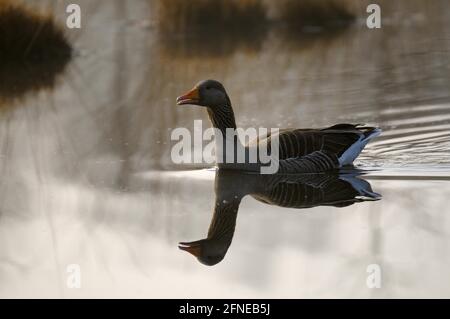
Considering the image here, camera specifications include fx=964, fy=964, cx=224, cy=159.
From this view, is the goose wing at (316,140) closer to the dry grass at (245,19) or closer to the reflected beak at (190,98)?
the reflected beak at (190,98)

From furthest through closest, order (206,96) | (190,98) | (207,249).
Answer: (206,96)
(190,98)
(207,249)

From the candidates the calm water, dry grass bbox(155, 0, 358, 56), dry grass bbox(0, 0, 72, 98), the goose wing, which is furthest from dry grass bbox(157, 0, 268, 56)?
the goose wing

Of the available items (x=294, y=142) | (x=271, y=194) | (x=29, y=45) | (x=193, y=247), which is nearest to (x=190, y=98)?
(x=294, y=142)

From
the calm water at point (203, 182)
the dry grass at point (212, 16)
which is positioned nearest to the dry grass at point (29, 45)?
the calm water at point (203, 182)

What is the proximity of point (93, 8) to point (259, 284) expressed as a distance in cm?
1869

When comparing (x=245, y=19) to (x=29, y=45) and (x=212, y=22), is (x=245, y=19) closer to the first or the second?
(x=212, y=22)

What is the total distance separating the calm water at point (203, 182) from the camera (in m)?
6.77

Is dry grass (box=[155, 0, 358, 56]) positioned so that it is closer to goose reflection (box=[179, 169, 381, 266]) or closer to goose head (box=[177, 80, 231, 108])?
goose head (box=[177, 80, 231, 108])

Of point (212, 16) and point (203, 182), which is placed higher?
point (212, 16)

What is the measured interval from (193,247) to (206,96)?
2.51 m

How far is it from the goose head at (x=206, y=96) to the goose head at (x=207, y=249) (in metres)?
2.21

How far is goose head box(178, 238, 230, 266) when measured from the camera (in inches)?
281

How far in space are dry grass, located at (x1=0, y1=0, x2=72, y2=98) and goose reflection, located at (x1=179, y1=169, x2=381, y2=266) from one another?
7.89 meters

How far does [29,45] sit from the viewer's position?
1817 cm
